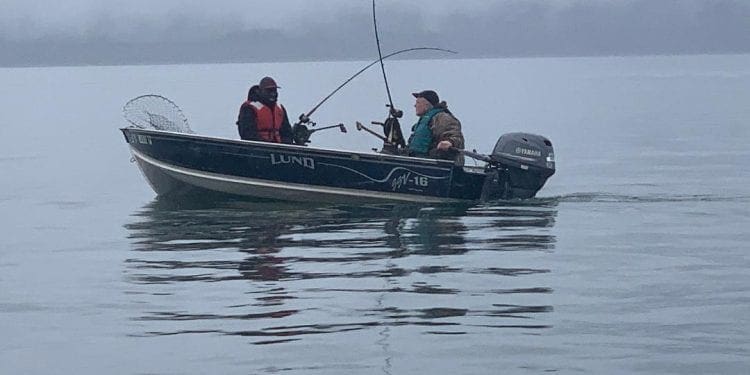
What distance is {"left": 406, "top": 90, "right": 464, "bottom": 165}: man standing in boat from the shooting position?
58.1ft

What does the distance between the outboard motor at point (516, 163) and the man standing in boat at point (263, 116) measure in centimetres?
248

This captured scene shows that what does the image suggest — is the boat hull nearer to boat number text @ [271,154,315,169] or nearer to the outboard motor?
boat number text @ [271,154,315,169]

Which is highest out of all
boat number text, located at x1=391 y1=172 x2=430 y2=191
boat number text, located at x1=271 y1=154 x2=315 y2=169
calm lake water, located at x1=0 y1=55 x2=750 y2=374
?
boat number text, located at x1=271 y1=154 x2=315 y2=169

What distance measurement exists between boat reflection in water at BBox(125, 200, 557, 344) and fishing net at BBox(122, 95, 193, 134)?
102 cm

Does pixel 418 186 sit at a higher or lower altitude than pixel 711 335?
higher

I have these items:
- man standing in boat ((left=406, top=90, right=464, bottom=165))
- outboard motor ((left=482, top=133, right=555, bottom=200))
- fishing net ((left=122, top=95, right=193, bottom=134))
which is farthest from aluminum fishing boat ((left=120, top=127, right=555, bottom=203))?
fishing net ((left=122, top=95, right=193, bottom=134))

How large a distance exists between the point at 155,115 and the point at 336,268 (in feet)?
20.4

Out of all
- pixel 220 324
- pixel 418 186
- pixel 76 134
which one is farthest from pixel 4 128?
pixel 220 324

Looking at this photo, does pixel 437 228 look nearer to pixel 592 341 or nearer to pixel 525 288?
pixel 525 288

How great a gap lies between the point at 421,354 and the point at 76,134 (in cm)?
3751

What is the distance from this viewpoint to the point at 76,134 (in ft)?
151

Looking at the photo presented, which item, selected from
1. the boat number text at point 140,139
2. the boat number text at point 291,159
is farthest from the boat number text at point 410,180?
the boat number text at point 140,139

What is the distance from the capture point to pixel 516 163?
18281mm

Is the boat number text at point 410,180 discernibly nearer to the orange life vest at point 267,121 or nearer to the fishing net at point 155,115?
the orange life vest at point 267,121
